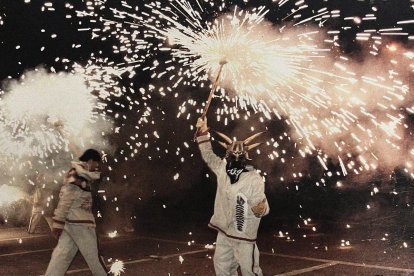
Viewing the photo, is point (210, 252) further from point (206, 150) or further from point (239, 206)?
point (239, 206)

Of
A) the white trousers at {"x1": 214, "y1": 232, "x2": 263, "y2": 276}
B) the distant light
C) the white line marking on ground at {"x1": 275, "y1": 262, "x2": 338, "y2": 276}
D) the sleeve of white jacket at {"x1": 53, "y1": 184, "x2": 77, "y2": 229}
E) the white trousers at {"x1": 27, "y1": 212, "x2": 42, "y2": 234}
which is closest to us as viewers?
the white trousers at {"x1": 214, "y1": 232, "x2": 263, "y2": 276}

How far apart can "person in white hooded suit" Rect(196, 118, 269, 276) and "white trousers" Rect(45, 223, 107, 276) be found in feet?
4.76

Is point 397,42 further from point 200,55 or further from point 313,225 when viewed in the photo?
point 200,55

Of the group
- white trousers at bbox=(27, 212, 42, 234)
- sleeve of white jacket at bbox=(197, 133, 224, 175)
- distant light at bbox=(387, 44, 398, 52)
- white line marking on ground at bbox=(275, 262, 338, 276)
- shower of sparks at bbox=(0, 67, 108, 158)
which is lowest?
white line marking on ground at bbox=(275, 262, 338, 276)

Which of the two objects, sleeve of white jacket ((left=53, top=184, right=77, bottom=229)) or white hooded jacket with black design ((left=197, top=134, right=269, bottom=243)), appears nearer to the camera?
white hooded jacket with black design ((left=197, top=134, right=269, bottom=243))

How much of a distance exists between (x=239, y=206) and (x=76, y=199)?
6.56 ft

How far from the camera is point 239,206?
543cm

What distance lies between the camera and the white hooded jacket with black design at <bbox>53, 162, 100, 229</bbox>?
548 centimetres

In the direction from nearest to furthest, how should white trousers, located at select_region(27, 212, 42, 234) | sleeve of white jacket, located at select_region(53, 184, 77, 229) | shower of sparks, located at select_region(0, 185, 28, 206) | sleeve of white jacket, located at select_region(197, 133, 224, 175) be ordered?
1. sleeve of white jacket, located at select_region(53, 184, 77, 229)
2. sleeve of white jacket, located at select_region(197, 133, 224, 175)
3. white trousers, located at select_region(27, 212, 42, 234)
4. shower of sparks, located at select_region(0, 185, 28, 206)

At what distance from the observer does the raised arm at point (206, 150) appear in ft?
19.8

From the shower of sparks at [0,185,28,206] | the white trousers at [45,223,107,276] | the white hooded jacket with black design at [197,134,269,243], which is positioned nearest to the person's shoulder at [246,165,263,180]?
the white hooded jacket with black design at [197,134,269,243]

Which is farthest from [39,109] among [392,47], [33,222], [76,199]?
[392,47]

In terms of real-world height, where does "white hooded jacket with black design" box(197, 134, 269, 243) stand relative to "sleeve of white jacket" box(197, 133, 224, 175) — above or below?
below

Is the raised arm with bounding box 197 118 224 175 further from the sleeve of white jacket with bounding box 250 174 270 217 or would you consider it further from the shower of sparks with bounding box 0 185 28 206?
the shower of sparks with bounding box 0 185 28 206
